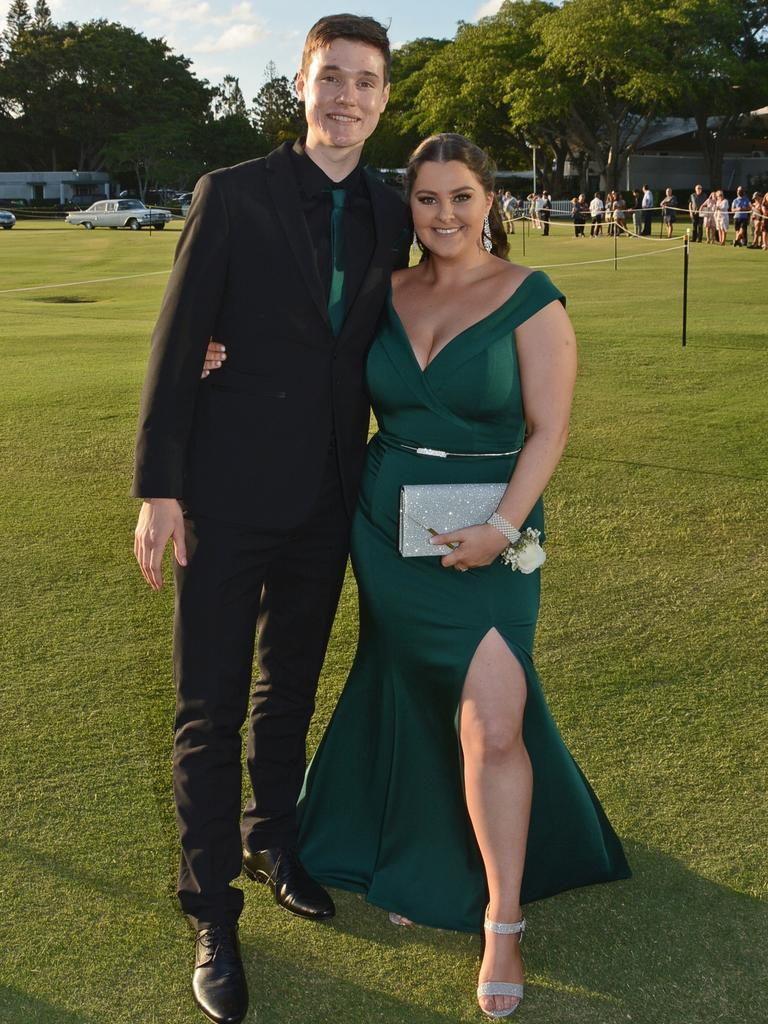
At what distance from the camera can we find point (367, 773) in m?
3.22

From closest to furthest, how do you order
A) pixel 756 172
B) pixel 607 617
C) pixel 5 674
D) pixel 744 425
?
pixel 5 674, pixel 607 617, pixel 744 425, pixel 756 172

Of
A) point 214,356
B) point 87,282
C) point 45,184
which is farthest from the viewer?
point 45,184

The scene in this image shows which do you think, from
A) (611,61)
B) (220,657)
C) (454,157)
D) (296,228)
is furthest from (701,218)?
(220,657)

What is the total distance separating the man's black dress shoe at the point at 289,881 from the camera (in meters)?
3.05

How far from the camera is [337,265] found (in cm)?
285

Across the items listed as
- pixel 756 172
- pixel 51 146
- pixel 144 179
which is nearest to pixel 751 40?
pixel 756 172

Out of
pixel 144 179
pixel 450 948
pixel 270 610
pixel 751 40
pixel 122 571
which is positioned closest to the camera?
pixel 450 948

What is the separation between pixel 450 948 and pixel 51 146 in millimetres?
102983

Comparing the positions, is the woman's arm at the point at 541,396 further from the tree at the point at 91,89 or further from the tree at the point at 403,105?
the tree at the point at 91,89

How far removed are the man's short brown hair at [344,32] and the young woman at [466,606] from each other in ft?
0.96

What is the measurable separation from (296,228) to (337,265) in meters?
0.15

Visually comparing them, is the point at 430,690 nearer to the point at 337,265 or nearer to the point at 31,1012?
the point at 337,265

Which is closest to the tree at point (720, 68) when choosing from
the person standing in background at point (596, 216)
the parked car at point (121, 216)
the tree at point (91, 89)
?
the person standing in background at point (596, 216)

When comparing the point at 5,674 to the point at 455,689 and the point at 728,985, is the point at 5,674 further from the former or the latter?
the point at 728,985
